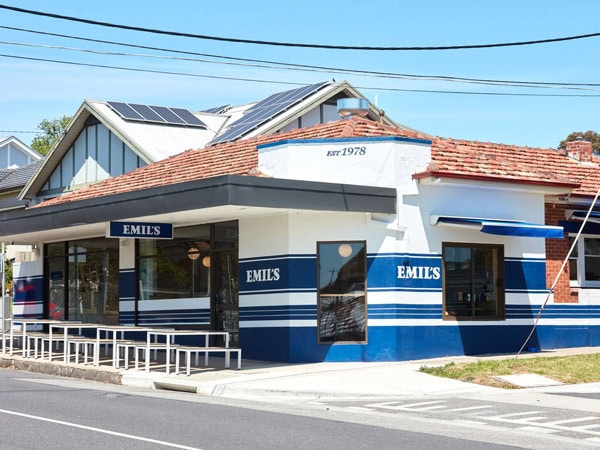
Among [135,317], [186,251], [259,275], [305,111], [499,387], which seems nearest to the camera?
[499,387]

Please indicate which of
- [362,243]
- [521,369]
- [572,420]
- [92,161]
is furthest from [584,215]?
[92,161]

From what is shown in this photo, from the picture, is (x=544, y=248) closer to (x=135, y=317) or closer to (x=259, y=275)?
(x=259, y=275)

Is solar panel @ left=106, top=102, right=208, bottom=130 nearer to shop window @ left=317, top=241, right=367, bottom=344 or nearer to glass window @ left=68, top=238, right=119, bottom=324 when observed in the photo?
glass window @ left=68, top=238, right=119, bottom=324

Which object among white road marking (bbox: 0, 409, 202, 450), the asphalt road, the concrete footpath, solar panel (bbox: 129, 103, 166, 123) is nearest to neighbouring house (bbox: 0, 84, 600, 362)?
the concrete footpath

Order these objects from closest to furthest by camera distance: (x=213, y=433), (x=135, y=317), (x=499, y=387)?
(x=213, y=433) → (x=499, y=387) → (x=135, y=317)

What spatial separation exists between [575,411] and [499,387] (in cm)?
274

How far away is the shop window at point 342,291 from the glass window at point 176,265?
11.0 ft

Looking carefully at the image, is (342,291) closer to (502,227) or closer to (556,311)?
(502,227)

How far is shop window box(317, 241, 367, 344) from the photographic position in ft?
67.1

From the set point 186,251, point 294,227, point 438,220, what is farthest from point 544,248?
point 186,251

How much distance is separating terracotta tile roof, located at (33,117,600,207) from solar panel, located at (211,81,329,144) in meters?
4.28

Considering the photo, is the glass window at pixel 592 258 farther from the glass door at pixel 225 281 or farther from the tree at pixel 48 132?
the tree at pixel 48 132

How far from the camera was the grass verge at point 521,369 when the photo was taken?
1733cm

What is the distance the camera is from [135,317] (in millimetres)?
25109
